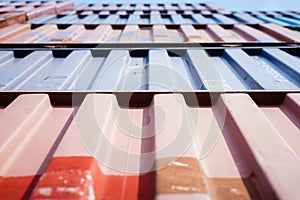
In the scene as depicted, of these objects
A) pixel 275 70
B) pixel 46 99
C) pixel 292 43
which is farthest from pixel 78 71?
pixel 292 43

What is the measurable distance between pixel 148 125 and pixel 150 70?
817 mm

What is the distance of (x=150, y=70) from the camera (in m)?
2.16

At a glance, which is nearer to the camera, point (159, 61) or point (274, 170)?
point (274, 170)

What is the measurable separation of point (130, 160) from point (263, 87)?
1.36 metres

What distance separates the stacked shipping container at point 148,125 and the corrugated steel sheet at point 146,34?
2.21 ft

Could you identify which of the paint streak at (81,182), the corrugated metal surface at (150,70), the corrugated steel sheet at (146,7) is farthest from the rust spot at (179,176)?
the corrugated steel sheet at (146,7)

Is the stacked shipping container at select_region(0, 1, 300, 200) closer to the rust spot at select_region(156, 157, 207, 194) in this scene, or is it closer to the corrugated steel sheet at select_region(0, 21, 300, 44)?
the rust spot at select_region(156, 157, 207, 194)

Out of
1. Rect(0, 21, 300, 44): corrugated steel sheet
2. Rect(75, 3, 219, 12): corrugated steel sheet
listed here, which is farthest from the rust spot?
Rect(75, 3, 219, 12): corrugated steel sheet

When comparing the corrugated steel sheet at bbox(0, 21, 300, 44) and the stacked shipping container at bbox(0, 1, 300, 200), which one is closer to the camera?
the stacked shipping container at bbox(0, 1, 300, 200)

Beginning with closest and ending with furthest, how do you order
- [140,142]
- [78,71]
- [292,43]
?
[140,142] < [78,71] < [292,43]

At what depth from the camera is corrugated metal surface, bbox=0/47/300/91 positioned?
77.2 inches

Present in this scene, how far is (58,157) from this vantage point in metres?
1.08

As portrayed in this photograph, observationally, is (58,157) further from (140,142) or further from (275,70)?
(275,70)

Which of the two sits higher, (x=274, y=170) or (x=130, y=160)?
(x=274, y=170)
